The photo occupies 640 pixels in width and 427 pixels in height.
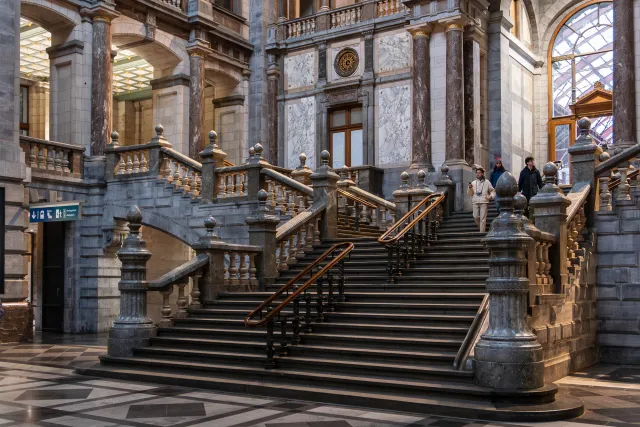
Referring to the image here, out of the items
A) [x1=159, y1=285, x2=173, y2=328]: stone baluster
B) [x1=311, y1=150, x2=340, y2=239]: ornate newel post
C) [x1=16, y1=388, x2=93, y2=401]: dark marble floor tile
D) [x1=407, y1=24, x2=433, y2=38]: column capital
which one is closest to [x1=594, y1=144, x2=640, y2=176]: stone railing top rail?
[x1=311, y1=150, x2=340, y2=239]: ornate newel post

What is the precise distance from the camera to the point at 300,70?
2592 centimetres

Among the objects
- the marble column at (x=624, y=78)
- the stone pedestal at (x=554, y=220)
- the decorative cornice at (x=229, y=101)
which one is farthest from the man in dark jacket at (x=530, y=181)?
the decorative cornice at (x=229, y=101)

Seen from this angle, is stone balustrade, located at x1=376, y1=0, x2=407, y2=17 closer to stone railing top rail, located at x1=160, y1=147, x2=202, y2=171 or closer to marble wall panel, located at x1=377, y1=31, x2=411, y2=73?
marble wall panel, located at x1=377, y1=31, x2=411, y2=73

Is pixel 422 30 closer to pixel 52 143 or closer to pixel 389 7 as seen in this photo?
pixel 389 7

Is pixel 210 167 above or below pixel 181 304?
above

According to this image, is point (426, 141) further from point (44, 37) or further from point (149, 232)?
point (44, 37)

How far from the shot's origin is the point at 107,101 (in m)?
21.0

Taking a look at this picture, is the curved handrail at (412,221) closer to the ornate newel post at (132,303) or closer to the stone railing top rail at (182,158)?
the ornate newel post at (132,303)

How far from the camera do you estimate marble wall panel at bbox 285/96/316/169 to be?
83.4ft

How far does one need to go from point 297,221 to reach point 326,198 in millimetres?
1133

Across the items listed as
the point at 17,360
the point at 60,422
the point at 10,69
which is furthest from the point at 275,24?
the point at 60,422

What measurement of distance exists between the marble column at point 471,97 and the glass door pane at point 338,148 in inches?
180

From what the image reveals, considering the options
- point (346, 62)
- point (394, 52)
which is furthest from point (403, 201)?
point (346, 62)

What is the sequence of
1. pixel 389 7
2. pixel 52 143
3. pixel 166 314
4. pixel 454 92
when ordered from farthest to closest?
pixel 389 7 → pixel 454 92 → pixel 52 143 → pixel 166 314
